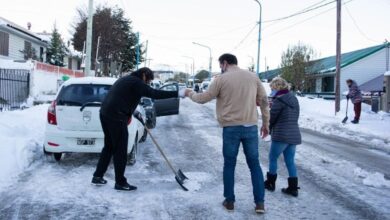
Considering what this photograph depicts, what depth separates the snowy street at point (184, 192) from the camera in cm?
522

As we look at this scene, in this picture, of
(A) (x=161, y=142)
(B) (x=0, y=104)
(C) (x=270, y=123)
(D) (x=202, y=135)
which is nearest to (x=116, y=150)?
(C) (x=270, y=123)

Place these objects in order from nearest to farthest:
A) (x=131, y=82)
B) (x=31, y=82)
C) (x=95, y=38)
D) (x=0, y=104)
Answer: (x=131, y=82), (x=0, y=104), (x=31, y=82), (x=95, y=38)

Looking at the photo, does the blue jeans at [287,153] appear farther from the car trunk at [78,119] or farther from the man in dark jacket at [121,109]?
the car trunk at [78,119]

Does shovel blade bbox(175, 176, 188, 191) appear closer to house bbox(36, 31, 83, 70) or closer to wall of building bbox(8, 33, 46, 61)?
wall of building bbox(8, 33, 46, 61)

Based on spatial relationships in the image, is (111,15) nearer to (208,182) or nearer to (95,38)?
(95,38)

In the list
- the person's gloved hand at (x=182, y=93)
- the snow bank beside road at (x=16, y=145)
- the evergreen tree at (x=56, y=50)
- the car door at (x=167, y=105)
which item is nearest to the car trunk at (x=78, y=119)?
the snow bank beside road at (x=16, y=145)

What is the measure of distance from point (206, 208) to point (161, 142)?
19.3ft

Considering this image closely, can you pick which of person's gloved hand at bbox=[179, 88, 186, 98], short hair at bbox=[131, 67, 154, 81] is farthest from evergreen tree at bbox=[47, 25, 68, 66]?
person's gloved hand at bbox=[179, 88, 186, 98]

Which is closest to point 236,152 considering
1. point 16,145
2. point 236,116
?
point 236,116

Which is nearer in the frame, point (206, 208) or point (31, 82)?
point (206, 208)

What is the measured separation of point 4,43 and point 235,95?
94.3ft

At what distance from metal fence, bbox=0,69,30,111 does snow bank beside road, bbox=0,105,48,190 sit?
719cm

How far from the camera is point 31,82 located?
2266cm

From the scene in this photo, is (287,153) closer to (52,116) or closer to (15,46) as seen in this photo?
(52,116)
